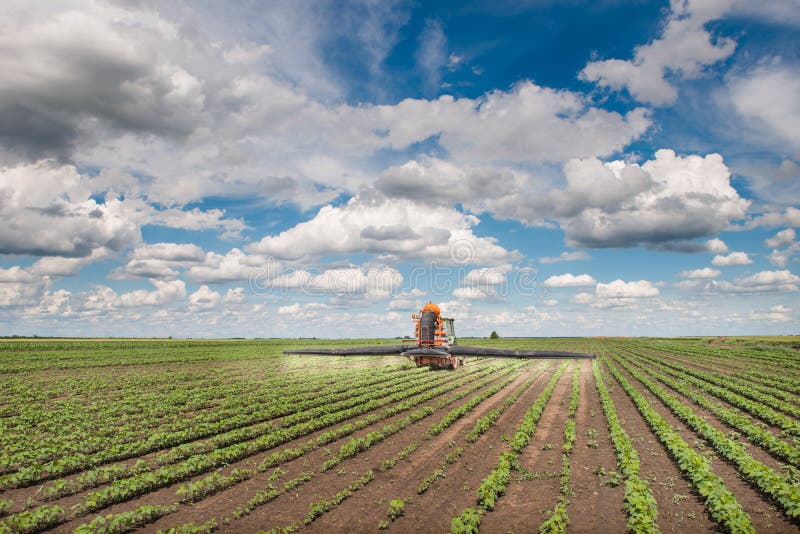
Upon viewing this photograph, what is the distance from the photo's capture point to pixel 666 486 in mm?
10953

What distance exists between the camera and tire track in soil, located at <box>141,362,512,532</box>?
8.89m

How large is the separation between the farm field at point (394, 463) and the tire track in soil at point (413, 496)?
0.05m

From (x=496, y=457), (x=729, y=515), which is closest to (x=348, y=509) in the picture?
(x=496, y=457)

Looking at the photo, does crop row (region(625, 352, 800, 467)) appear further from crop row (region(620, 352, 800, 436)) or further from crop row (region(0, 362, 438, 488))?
crop row (region(0, 362, 438, 488))

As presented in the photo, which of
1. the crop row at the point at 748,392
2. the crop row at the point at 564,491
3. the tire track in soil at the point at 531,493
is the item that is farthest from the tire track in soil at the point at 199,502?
the crop row at the point at 748,392

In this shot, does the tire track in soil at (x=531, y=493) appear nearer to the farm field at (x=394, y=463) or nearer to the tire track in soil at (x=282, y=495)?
the farm field at (x=394, y=463)

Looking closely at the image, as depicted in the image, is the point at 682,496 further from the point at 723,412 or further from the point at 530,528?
the point at 723,412

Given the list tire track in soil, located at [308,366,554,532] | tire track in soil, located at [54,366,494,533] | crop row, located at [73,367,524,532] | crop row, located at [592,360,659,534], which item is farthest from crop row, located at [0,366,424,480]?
crop row, located at [592,360,659,534]

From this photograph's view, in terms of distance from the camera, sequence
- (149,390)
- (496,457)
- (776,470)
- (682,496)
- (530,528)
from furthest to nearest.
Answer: (149,390), (496,457), (776,470), (682,496), (530,528)

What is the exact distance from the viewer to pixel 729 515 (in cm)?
871

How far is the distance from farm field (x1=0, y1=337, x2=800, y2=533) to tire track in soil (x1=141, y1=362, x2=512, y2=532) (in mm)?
→ 52

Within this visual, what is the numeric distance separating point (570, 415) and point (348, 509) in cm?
1285

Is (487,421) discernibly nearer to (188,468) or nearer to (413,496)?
(413,496)

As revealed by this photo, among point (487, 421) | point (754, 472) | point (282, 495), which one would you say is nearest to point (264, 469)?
point (282, 495)
